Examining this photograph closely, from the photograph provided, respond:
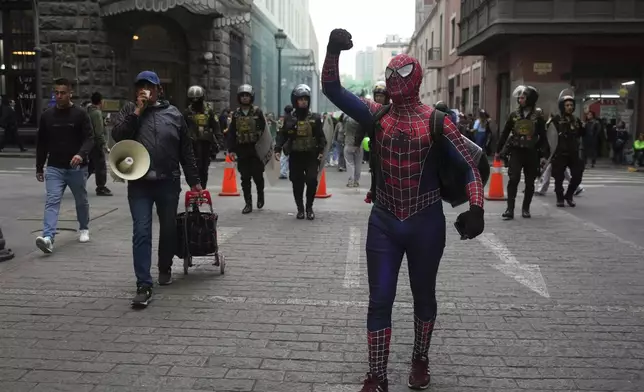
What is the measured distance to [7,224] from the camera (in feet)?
31.6

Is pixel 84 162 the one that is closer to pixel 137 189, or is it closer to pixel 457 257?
pixel 137 189

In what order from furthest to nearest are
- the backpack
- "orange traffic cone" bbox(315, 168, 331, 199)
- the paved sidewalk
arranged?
1. "orange traffic cone" bbox(315, 168, 331, 199)
2. the paved sidewalk
3. the backpack

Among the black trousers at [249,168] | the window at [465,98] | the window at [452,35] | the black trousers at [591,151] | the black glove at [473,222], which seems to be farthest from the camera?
the window at [452,35]

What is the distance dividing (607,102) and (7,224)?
21812 mm

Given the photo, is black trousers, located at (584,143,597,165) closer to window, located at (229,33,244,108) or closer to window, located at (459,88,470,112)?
window, located at (459,88,470,112)

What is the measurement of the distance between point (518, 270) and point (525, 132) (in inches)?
137

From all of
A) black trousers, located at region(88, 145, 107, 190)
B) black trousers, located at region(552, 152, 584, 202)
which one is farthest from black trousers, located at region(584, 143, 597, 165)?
black trousers, located at region(88, 145, 107, 190)

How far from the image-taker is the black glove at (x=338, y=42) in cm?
371

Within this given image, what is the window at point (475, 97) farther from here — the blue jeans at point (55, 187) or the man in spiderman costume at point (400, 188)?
the man in spiderman costume at point (400, 188)

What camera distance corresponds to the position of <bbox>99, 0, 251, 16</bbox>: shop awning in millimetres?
21141

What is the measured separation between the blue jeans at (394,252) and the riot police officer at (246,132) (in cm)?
676

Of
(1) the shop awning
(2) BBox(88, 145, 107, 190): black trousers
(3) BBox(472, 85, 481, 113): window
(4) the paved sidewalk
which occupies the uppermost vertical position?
(1) the shop awning

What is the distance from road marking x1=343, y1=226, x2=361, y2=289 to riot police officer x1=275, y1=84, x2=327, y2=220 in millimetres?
1277

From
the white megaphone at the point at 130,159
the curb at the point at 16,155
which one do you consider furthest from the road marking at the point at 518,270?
the curb at the point at 16,155
